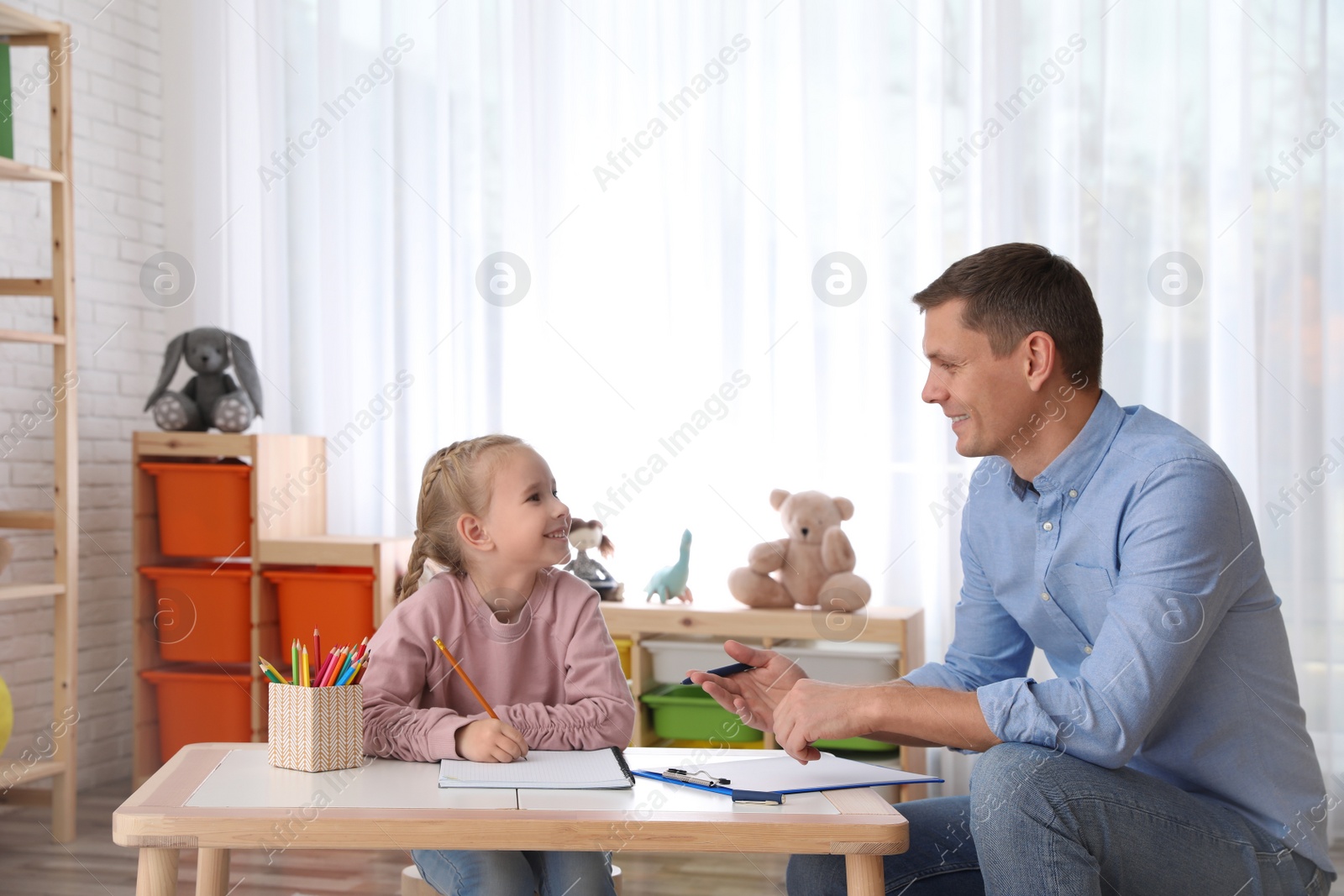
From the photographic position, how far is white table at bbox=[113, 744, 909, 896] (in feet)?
3.71

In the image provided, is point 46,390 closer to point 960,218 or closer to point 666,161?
point 666,161

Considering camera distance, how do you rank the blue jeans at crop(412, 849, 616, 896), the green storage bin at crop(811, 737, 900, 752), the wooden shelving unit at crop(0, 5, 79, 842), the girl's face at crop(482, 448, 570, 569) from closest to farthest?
the blue jeans at crop(412, 849, 616, 896) < the girl's face at crop(482, 448, 570, 569) < the wooden shelving unit at crop(0, 5, 79, 842) < the green storage bin at crop(811, 737, 900, 752)

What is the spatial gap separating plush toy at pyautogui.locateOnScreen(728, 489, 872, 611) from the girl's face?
55.9 inches

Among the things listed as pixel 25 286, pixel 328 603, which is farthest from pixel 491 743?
pixel 25 286

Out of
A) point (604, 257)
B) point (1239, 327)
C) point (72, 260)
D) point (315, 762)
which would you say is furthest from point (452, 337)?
point (315, 762)

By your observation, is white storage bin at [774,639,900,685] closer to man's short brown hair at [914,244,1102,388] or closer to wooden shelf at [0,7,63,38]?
man's short brown hair at [914,244,1102,388]

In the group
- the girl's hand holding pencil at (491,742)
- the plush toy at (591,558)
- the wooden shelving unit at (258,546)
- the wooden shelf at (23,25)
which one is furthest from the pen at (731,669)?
the wooden shelf at (23,25)

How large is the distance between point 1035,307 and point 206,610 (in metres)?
2.55

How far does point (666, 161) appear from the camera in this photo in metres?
3.44

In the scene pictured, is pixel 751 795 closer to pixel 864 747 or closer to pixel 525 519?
pixel 525 519

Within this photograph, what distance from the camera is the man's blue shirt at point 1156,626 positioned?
1375 mm

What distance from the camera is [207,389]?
11.2ft

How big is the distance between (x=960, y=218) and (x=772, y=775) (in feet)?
7.18

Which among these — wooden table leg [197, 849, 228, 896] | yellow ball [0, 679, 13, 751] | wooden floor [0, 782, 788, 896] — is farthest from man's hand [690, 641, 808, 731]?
yellow ball [0, 679, 13, 751]
